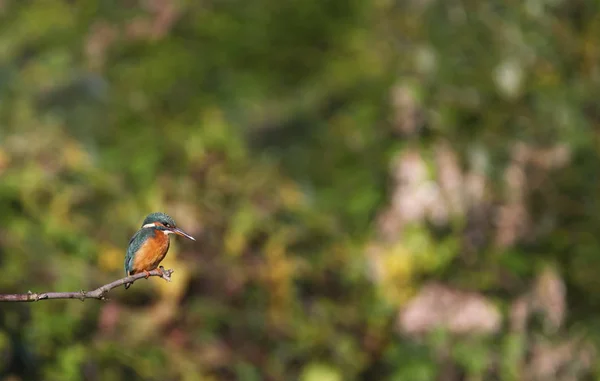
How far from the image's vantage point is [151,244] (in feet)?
5.79

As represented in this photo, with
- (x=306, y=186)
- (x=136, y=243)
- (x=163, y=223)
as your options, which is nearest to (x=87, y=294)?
(x=163, y=223)

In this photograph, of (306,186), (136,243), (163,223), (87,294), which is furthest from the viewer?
(306,186)

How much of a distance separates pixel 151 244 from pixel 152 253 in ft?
0.06

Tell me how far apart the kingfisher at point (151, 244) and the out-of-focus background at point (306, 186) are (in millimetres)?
3396

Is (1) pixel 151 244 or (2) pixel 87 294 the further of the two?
(1) pixel 151 244

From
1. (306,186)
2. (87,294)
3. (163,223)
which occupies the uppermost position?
(306,186)

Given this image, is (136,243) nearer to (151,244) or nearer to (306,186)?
(151,244)

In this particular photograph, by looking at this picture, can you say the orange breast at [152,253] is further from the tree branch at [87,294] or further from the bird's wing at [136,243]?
the tree branch at [87,294]

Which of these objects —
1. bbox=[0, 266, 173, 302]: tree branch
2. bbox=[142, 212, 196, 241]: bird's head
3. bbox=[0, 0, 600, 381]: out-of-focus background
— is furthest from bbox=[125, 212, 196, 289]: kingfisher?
bbox=[0, 0, 600, 381]: out-of-focus background

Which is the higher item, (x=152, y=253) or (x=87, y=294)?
(x=152, y=253)

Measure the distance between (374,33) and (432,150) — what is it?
1.63 meters

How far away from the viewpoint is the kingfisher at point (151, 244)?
1667mm

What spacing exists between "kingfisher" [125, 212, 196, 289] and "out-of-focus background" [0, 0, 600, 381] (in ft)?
11.1

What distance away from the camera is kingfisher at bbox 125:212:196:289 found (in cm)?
167
